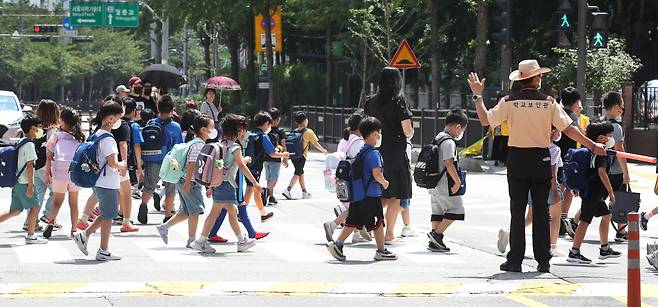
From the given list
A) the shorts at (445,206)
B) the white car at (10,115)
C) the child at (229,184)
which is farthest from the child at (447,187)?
the white car at (10,115)

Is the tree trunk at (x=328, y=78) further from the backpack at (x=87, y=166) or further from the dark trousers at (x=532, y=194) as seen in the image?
the dark trousers at (x=532, y=194)

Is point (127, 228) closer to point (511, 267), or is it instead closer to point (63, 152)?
point (63, 152)

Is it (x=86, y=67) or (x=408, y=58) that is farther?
(x=86, y=67)

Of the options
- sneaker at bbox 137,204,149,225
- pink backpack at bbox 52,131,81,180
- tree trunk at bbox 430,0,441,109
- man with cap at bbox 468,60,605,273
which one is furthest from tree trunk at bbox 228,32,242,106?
man with cap at bbox 468,60,605,273

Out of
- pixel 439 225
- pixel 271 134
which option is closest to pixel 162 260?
pixel 439 225

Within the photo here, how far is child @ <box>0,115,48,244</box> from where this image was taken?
14523mm

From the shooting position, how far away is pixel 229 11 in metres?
50.9

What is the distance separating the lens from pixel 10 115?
36156 millimetres

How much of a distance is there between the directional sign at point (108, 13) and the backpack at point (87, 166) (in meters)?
50.2

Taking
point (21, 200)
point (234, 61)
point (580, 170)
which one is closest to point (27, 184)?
point (21, 200)

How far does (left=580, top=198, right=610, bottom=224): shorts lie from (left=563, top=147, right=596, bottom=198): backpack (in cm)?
10

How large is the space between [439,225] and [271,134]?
665 centimetres

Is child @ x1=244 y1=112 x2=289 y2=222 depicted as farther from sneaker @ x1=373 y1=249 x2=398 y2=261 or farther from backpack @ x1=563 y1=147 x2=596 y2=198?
backpack @ x1=563 y1=147 x2=596 y2=198

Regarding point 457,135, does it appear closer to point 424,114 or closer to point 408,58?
point 408,58
